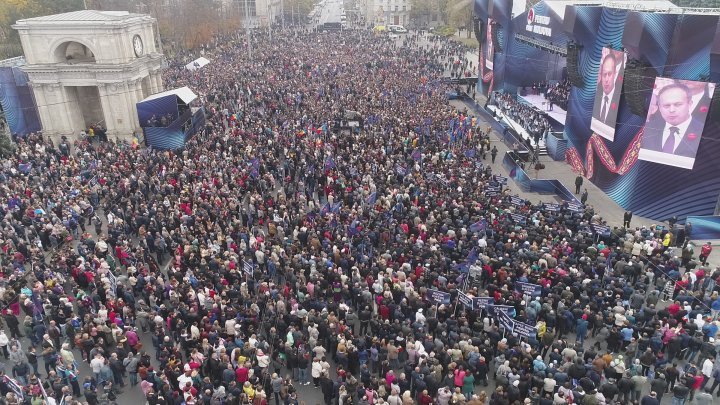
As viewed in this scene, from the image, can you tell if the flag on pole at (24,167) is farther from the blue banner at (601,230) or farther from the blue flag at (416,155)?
the blue banner at (601,230)

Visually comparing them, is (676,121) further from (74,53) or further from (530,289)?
(74,53)

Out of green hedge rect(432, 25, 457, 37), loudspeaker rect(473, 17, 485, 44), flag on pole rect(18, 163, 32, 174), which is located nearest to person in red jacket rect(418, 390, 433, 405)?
flag on pole rect(18, 163, 32, 174)

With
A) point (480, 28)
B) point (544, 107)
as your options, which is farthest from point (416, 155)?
point (480, 28)

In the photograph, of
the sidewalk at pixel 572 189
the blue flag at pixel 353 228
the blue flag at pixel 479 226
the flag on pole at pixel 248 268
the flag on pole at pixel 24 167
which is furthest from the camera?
the flag on pole at pixel 24 167

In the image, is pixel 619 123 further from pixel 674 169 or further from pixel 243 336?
pixel 243 336

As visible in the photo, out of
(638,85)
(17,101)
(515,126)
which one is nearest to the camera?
(638,85)

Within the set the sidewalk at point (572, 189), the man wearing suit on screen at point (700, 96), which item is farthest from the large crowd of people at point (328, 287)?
the man wearing suit on screen at point (700, 96)

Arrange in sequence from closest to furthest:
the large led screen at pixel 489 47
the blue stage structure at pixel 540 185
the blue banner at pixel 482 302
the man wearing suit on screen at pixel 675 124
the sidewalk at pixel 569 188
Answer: the blue banner at pixel 482 302 → the man wearing suit on screen at pixel 675 124 → the sidewalk at pixel 569 188 → the blue stage structure at pixel 540 185 → the large led screen at pixel 489 47
